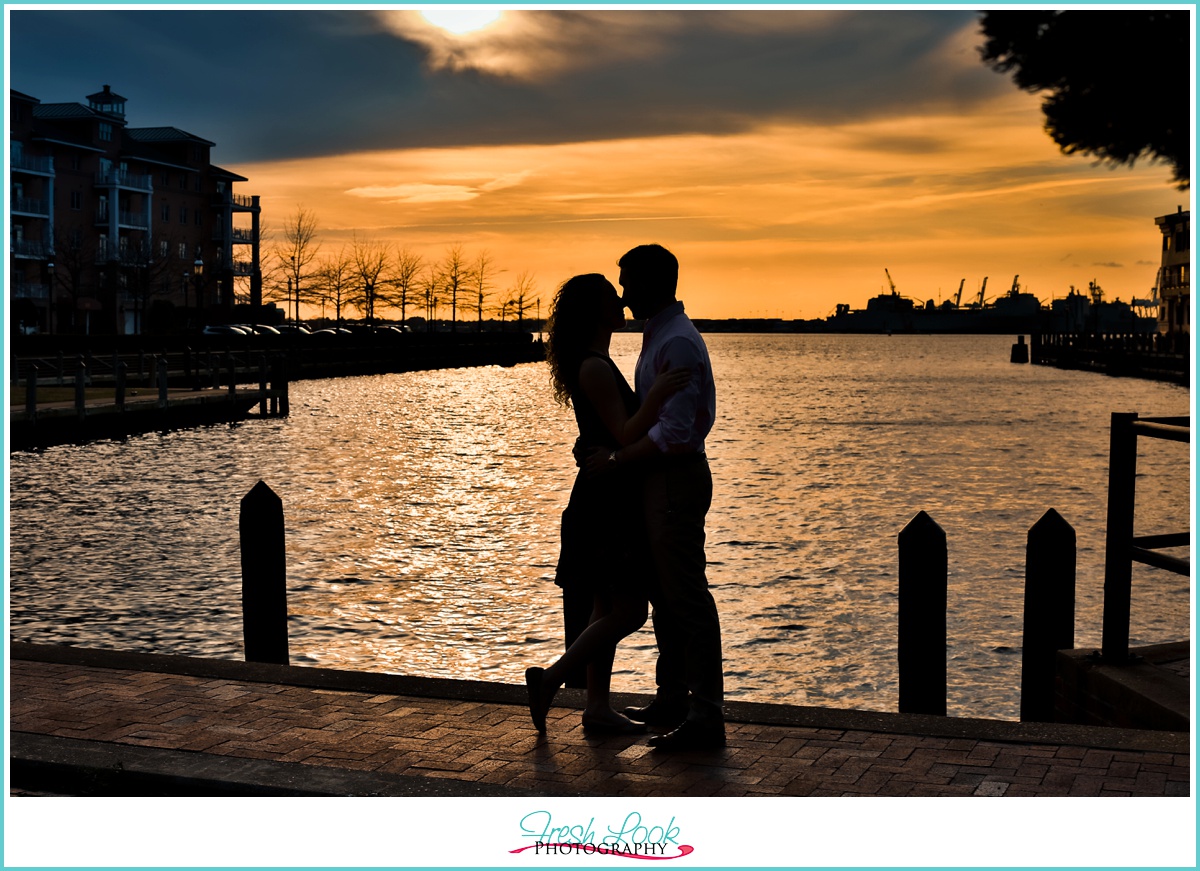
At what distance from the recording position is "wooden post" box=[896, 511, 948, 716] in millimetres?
6852

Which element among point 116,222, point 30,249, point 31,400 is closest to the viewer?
point 31,400

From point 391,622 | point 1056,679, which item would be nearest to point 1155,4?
point 1056,679

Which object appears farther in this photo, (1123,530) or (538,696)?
(1123,530)

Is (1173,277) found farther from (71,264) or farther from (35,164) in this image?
(35,164)

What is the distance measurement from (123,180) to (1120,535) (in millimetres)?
89703

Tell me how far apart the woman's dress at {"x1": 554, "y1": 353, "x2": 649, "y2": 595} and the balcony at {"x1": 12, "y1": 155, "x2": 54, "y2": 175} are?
79816 mm

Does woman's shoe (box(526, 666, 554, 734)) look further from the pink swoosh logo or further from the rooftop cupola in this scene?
the rooftop cupola

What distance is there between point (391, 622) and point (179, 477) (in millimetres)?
13719

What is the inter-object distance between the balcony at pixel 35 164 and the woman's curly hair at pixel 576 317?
261 ft

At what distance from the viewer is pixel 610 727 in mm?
5402

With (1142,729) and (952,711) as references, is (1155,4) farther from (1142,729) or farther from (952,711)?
(952,711)

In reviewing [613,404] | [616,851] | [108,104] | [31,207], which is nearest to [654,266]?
[613,404]

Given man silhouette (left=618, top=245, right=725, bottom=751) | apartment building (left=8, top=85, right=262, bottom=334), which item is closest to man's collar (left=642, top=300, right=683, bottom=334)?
man silhouette (left=618, top=245, right=725, bottom=751)

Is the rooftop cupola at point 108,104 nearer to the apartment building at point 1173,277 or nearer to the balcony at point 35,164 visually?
the balcony at point 35,164
